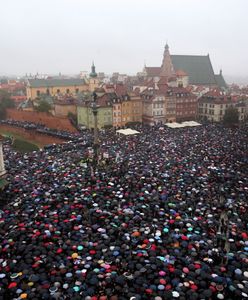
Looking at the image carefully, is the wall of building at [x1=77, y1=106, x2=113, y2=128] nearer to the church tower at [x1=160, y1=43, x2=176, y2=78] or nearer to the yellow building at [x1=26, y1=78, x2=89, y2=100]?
the yellow building at [x1=26, y1=78, x2=89, y2=100]

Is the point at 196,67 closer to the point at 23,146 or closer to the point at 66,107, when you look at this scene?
the point at 66,107

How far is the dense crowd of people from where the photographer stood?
43.3ft

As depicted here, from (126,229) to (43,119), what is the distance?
1684 inches

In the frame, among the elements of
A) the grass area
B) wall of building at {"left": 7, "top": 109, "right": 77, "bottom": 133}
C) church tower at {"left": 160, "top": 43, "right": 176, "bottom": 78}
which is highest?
church tower at {"left": 160, "top": 43, "right": 176, "bottom": 78}

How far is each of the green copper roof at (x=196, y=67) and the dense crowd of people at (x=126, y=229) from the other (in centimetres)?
6651

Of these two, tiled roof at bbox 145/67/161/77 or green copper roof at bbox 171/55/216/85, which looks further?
tiled roof at bbox 145/67/161/77

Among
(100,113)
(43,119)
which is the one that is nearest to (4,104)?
(43,119)

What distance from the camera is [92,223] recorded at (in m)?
18.7

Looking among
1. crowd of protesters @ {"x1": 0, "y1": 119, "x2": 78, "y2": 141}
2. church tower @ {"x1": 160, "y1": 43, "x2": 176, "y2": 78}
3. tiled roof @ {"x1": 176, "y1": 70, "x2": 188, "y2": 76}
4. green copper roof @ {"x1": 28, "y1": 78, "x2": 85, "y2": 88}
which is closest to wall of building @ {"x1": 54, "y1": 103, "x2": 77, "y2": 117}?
crowd of protesters @ {"x1": 0, "y1": 119, "x2": 78, "y2": 141}

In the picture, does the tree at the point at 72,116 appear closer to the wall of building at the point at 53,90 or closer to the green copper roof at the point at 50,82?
the wall of building at the point at 53,90

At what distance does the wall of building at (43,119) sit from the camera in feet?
176

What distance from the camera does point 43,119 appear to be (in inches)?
2239

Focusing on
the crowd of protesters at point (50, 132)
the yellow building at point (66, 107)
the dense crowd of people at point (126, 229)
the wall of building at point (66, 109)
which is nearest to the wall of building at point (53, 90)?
the yellow building at point (66, 107)

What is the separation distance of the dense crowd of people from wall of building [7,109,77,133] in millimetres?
21680
